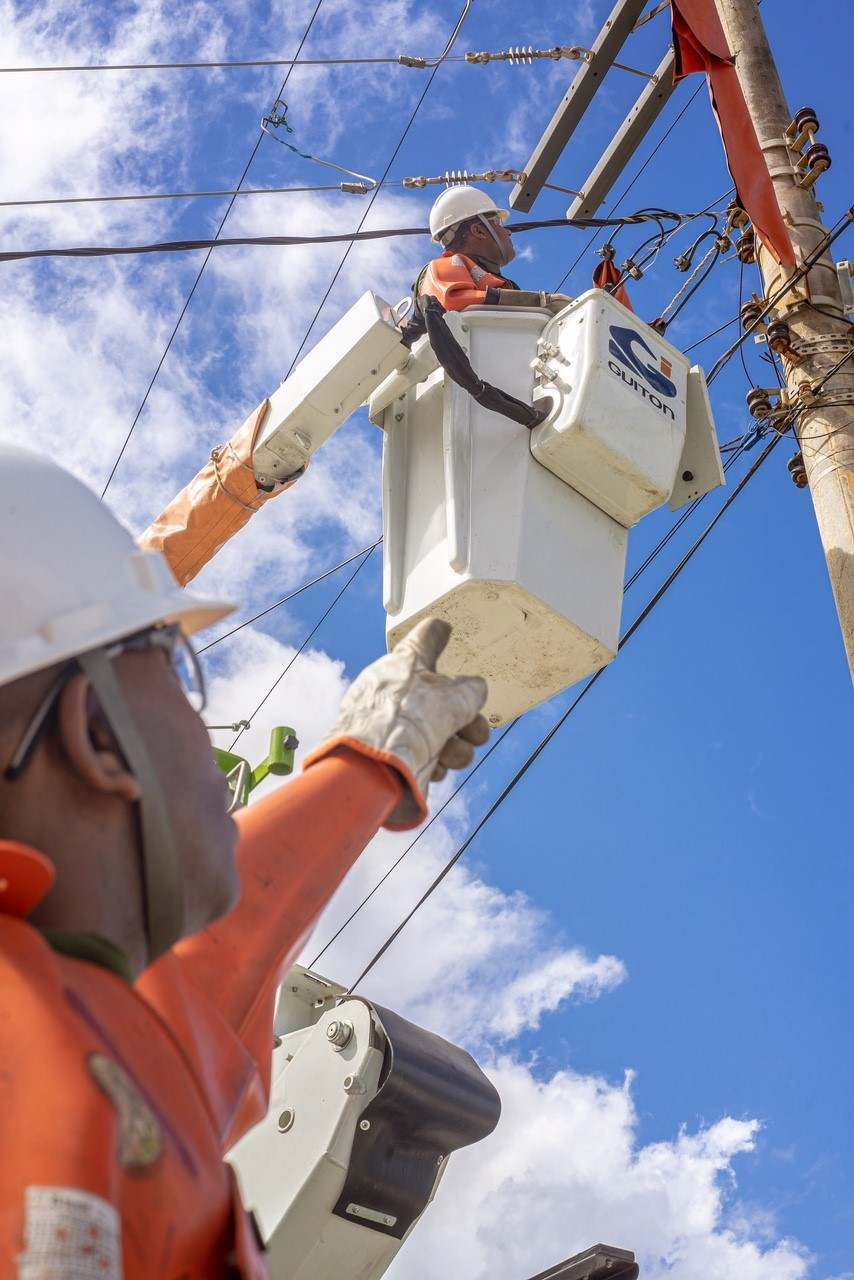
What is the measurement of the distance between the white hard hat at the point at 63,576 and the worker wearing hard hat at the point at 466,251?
3022 mm

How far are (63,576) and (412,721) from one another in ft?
2.82

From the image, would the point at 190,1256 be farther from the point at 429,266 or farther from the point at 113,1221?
the point at 429,266

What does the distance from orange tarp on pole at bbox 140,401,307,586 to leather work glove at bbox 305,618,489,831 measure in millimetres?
2356

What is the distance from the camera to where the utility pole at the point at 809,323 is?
17.1 feet

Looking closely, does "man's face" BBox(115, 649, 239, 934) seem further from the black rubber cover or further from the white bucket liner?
the white bucket liner

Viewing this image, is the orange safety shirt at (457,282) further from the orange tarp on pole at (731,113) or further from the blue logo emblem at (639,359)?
the orange tarp on pole at (731,113)

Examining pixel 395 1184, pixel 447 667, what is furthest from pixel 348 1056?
pixel 447 667

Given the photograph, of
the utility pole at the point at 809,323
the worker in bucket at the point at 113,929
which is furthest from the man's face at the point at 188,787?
the utility pole at the point at 809,323

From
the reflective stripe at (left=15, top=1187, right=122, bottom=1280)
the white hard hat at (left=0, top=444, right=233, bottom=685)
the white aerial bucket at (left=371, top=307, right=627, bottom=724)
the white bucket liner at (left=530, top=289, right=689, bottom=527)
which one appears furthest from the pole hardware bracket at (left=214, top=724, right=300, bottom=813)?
the reflective stripe at (left=15, top=1187, right=122, bottom=1280)

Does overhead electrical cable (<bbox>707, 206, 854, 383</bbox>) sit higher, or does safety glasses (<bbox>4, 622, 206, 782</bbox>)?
overhead electrical cable (<bbox>707, 206, 854, 383</bbox>)

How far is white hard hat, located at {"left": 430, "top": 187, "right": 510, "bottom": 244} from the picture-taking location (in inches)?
221

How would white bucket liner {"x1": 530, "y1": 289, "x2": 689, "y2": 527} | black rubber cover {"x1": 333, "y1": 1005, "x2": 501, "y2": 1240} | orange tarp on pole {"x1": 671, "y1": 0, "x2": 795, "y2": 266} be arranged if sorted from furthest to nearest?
orange tarp on pole {"x1": 671, "y1": 0, "x2": 795, "y2": 266}
white bucket liner {"x1": 530, "y1": 289, "x2": 689, "y2": 527}
black rubber cover {"x1": 333, "y1": 1005, "x2": 501, "y2": 1240}

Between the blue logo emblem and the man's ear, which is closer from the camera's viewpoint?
the man's ear

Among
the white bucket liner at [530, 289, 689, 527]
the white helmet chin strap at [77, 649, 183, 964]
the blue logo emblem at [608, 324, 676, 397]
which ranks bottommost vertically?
the white helmet chin strap at [77, 649, 183, 964]
